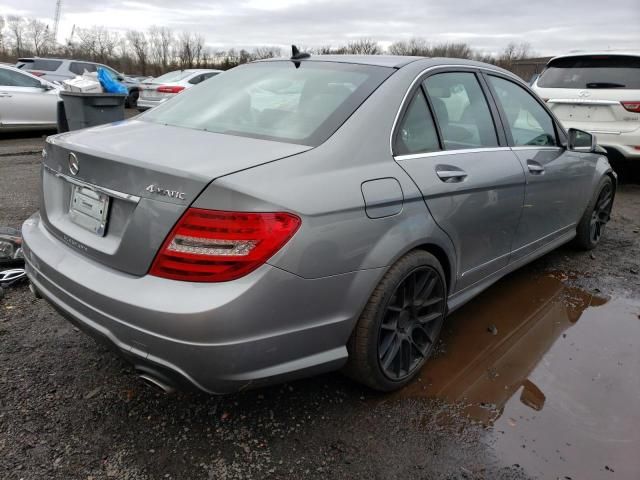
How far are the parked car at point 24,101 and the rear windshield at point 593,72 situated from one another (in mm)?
9460

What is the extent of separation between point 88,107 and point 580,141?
575 cm

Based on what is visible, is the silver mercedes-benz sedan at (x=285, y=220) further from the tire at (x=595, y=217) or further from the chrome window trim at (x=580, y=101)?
the chrome window trim at (x=580, y=101)

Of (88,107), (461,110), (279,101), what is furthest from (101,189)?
(88,107)

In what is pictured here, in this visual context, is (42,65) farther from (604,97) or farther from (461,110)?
(461,110)

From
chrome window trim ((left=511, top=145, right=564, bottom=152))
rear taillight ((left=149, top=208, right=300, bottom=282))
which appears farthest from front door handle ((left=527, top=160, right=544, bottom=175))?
rear taillight ((left=149, top=208, right=300, bottom=282))

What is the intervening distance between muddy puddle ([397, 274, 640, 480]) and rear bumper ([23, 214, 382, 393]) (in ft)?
2.69

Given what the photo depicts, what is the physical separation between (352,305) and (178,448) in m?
0.95

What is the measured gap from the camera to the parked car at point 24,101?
32.9 ft

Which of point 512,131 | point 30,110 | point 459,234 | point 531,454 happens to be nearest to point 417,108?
point 459,234

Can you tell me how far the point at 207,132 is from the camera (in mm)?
2383

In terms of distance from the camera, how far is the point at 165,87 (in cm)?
1304

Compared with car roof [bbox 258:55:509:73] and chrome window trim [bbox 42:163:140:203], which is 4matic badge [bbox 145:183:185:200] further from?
car roof [bbox 258:55:509:73]

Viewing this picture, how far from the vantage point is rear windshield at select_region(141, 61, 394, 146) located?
2309mm

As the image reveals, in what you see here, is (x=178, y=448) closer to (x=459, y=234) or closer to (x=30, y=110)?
Result: (x=459, y=234)
